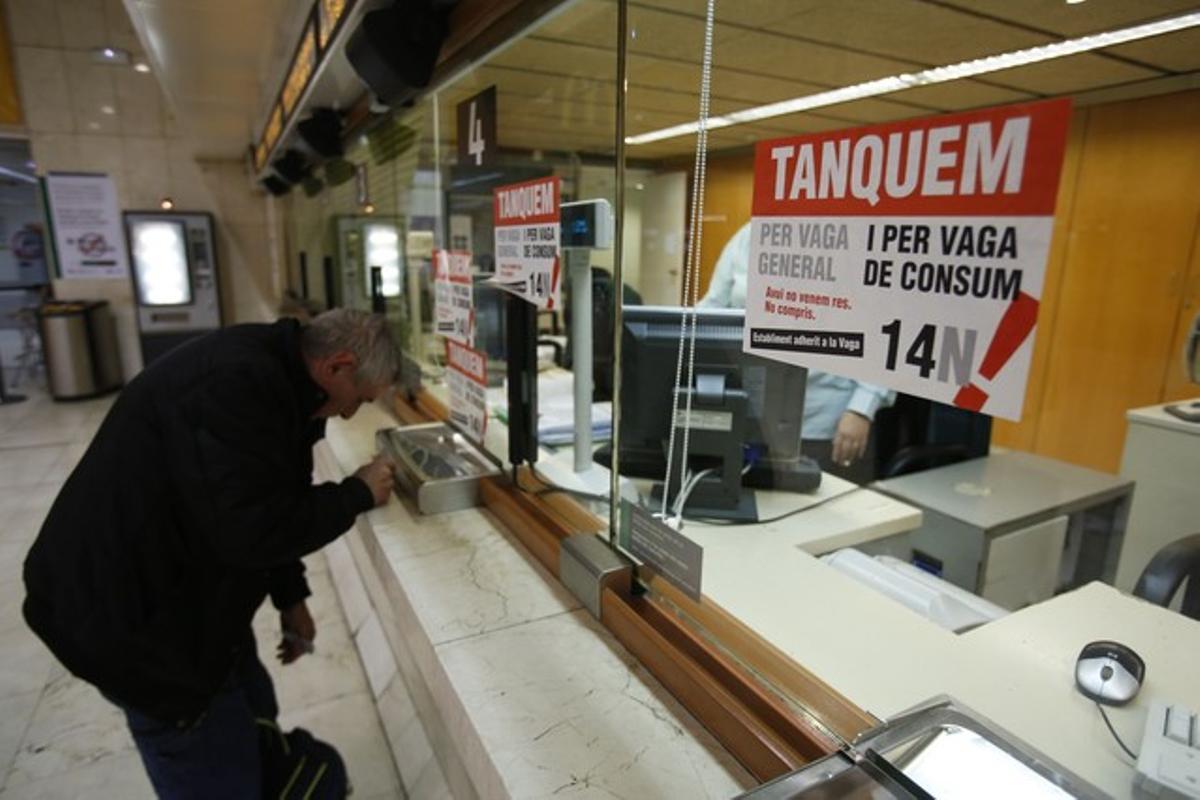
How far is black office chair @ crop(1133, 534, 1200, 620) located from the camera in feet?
4.47

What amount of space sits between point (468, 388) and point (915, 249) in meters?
1.40

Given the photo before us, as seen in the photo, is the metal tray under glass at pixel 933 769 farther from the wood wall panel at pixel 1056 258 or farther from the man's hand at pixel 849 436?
the man's hand at pixel 849 436

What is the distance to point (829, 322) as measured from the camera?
2.43ft

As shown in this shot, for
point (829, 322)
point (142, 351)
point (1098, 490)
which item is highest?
point (829, 322)

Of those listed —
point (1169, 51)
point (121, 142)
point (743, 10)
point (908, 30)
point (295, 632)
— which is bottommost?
point (295, 632)

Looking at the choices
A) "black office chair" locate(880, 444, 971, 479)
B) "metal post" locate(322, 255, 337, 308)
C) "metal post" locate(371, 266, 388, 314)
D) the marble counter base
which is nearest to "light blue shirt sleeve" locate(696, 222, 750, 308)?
the marble counter base

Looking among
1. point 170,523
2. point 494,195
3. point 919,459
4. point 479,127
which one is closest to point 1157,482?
point 919,459

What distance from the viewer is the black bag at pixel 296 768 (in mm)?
1512

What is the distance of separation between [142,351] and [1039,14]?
8.19 m

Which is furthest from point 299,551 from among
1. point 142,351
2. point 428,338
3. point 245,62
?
point 142,351

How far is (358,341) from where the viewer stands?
1417 mm

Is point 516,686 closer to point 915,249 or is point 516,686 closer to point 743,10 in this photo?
point 915,249

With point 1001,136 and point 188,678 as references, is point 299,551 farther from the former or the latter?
point 1001,136

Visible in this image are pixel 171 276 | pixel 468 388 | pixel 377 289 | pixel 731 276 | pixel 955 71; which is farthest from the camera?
pixel 171 276
